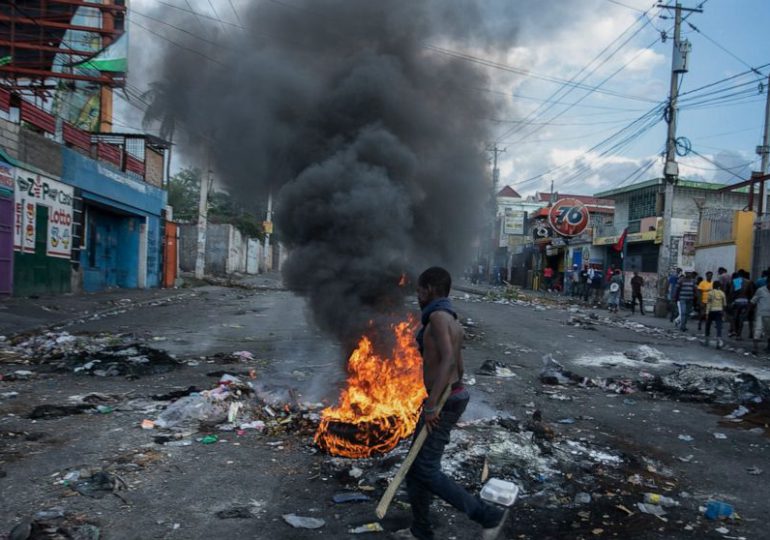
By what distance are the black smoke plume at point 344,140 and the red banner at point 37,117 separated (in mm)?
9800

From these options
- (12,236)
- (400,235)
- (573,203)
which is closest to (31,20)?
(12,236)

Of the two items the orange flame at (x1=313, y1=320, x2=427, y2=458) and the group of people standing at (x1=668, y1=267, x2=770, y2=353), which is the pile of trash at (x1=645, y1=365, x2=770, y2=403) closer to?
the orange flame at (x1=313, y1=320, x2=427, y2=458)

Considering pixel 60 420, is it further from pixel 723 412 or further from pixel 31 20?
pixel 31 20

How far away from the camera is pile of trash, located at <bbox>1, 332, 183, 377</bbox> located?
7.47 meters

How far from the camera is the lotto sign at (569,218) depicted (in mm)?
30922

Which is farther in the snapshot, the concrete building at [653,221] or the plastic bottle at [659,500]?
the concrete building at [653,221]

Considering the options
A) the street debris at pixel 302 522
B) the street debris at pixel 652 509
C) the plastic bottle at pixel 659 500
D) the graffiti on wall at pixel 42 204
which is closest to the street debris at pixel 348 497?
the street debris at pixel 302 522

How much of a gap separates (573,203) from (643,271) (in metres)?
5.30

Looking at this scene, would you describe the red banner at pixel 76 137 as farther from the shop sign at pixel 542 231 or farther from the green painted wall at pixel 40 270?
the shop sign at pixel 542 231

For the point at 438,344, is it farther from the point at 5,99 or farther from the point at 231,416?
the point at 5,99

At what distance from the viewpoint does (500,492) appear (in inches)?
147

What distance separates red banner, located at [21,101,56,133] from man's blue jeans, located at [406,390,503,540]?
1486 centimetres

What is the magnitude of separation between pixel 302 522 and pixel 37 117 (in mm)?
15256

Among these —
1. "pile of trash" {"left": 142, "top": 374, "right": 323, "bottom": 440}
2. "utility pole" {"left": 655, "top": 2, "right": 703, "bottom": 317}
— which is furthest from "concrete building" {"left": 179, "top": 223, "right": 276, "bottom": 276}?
"pile of trash" {"left": 142, "top": 374, "right": 323, "bottom": 440}
